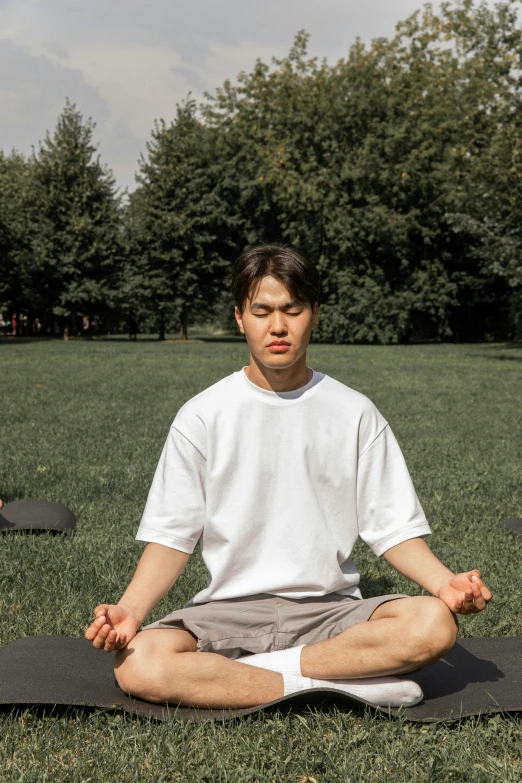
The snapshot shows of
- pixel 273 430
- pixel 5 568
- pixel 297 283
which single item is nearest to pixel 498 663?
pixel 273 430

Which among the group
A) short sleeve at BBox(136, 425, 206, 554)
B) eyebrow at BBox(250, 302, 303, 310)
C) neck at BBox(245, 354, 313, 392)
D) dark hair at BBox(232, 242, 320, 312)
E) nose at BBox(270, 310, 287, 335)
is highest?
dark hair at BBox(232, 242, 320, 312)

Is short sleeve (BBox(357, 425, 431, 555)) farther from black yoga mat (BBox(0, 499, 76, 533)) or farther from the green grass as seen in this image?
black yoga mat (BBox(0, 499, 76, 533))

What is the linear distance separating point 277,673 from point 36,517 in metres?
2.99

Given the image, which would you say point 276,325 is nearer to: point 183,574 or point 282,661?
point 282,661

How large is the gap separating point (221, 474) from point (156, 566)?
15.8 inches

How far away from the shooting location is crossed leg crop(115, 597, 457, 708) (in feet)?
9.23

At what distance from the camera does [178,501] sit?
303cm

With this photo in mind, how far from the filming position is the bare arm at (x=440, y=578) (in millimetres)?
2682

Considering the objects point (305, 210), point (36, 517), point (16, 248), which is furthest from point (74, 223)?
point (36, 517)

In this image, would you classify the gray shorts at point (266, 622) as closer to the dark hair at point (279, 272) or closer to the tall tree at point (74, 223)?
the dark hair at point (279, 272)

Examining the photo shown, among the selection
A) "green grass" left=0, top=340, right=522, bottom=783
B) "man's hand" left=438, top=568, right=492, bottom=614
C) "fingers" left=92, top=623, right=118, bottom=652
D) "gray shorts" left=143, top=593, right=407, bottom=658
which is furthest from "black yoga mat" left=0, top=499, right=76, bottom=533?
"man's hand" left=438, top=568, right=492, bottom=614

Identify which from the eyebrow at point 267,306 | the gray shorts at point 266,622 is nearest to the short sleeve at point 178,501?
the gray shorts at point 266,622

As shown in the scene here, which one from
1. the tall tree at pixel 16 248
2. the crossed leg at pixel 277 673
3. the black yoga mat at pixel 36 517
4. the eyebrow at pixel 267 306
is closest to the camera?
the crossed leg at pixel 277 673

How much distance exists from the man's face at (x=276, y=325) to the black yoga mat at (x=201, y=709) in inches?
46.4
